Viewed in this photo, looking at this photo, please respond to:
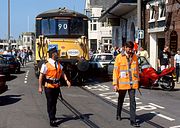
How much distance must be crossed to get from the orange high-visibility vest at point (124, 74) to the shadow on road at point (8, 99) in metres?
4.97

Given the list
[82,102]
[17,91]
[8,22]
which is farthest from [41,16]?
[8,22]

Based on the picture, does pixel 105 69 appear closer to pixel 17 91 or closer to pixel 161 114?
pixel 17 91

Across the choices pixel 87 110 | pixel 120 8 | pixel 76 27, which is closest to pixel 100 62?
pixel 76 27

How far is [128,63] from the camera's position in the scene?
393 inches

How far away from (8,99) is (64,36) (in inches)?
282

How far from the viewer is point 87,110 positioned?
12312 mm

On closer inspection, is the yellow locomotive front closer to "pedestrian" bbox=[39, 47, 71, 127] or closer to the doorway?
the doorway

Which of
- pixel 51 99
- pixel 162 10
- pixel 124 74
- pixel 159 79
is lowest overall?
pixel 159 79

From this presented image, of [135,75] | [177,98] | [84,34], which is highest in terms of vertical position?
[84,34]

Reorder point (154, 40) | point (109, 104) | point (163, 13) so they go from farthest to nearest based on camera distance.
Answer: point (154, 40)
point (163, 13)
point (109, 104)

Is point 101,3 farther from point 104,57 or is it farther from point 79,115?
point 79,115

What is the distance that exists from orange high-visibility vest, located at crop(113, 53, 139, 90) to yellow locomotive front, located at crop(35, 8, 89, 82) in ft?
34.8

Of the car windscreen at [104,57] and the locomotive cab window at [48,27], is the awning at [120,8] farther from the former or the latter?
the locomotive cab window at [48,27]

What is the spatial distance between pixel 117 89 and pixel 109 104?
3.69m
